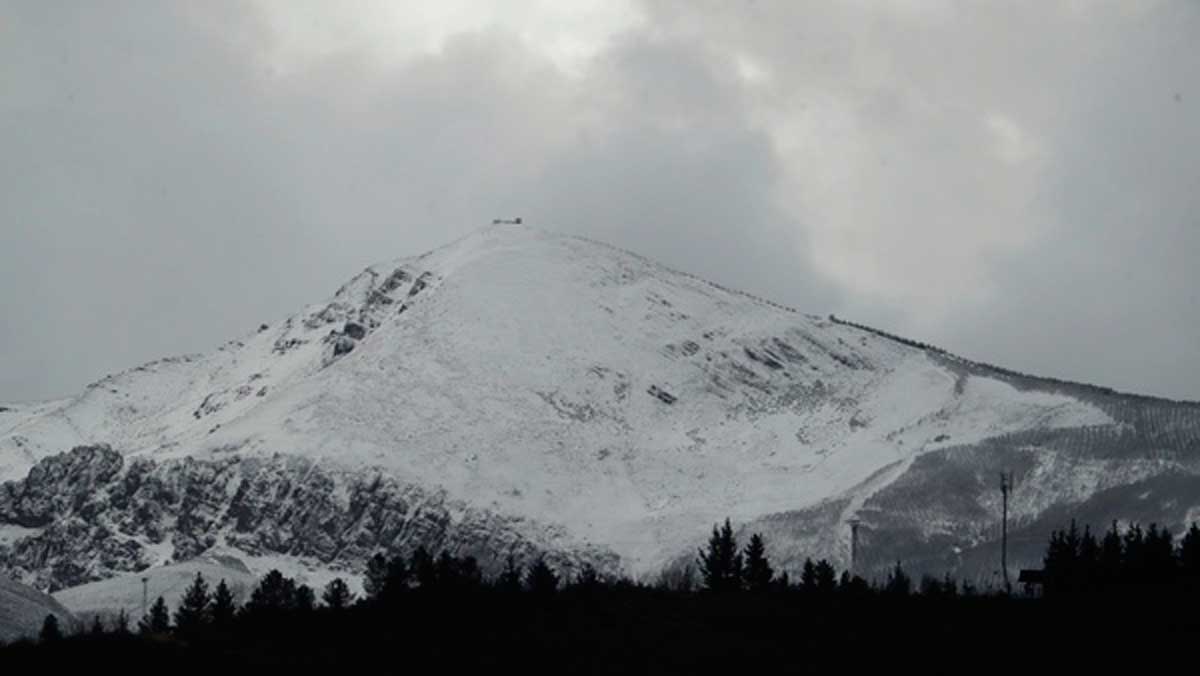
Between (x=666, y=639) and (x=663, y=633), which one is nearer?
(x=666, y=639)

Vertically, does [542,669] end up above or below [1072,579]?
below

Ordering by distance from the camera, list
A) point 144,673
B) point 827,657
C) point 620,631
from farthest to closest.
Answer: point 620,631, point 827,657, point 144,673

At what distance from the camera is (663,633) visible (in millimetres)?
167875

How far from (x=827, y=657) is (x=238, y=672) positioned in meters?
37.0

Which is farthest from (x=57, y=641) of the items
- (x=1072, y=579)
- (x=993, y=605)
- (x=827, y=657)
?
(x=1072, y=579)

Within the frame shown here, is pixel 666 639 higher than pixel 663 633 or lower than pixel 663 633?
lower

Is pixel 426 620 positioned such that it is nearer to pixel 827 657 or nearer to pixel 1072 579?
pixel 827 657

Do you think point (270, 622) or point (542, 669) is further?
point (270, 622)

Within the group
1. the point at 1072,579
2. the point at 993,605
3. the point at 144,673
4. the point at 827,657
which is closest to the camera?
the point at 144,673

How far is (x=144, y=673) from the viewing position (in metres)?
148

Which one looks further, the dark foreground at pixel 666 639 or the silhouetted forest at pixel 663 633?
the silhouetted forest at pixel 663 633

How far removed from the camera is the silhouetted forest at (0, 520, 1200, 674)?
506 feet

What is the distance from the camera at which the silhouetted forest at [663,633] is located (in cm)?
15438

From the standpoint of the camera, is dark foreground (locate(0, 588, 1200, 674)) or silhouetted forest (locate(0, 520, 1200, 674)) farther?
silhouetted forest (locate(0, 520, 1200, 674))
